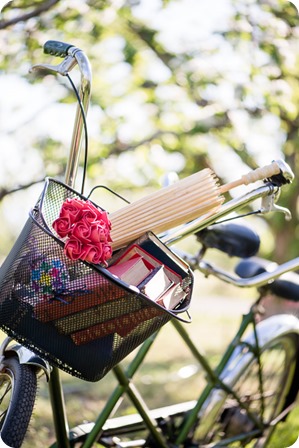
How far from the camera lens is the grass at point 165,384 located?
10.4 feet

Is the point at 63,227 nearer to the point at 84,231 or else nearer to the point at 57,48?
the point at 84,231

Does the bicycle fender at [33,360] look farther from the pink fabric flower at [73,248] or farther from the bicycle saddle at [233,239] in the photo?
the bicycle saddle at [233,239]

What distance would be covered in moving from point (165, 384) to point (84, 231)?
123 inches

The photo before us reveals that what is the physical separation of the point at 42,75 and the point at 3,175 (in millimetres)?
698

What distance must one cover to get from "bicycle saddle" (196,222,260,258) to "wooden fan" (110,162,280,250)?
694 mm

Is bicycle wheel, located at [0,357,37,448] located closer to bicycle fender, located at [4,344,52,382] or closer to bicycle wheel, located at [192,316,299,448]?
bicycle fender, located at [4,344,52,382]

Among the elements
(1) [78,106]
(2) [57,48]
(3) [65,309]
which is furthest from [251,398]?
(2) [57,48]

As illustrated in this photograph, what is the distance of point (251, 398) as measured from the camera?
2682 millimetres

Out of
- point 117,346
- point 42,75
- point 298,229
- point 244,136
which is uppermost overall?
point 117,346

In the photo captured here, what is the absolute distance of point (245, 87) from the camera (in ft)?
15.4

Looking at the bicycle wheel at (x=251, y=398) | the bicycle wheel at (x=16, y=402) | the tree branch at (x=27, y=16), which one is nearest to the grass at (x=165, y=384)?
the bicycle wheel at (x=16, y=402)

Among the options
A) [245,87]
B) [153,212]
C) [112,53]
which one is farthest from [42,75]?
[153,212]

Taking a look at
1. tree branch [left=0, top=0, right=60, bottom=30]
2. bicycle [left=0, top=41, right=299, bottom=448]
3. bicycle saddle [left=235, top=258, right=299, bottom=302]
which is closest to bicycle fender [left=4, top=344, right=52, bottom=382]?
bicycle [left=0, top=41, right=299, bottom=448]

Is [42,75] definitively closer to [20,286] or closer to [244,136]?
[244,136]
